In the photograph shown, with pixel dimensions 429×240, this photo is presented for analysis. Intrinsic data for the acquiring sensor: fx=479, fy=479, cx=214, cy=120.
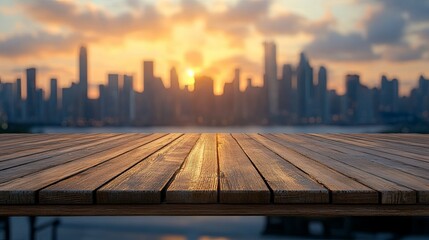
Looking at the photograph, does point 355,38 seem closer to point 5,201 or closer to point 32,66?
point 32,66

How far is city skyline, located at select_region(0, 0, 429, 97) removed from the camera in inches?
1676

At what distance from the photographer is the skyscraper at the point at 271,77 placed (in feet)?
174

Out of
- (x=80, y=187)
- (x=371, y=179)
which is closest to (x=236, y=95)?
(x=371, y=179)

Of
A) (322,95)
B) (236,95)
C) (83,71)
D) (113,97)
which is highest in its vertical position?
(83,71)

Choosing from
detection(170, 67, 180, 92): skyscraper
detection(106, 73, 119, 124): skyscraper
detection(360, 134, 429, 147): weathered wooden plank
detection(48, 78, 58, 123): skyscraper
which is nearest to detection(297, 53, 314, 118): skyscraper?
detection(170, 67, 180, 92): skyscraper

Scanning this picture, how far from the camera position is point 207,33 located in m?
57.9

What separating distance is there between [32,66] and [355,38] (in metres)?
45.9

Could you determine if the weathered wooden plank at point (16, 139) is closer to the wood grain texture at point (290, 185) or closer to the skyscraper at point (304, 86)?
the wood grain texture at point (290, 185)

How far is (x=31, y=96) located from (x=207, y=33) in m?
22.6

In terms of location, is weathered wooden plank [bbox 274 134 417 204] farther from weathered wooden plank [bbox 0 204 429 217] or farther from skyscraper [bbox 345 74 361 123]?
skyscraper [bbox 345 74 361 123]

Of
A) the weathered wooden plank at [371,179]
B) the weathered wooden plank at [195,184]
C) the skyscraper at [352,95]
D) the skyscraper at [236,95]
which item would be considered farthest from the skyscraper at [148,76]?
the weathered wooden plank at [195,184]

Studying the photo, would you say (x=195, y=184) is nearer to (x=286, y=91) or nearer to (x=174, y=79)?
(x=286, y=91)

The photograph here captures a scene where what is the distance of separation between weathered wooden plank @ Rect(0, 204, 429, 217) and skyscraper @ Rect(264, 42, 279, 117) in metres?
49.6

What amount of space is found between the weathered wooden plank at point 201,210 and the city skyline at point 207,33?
103 feet
